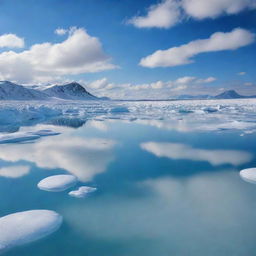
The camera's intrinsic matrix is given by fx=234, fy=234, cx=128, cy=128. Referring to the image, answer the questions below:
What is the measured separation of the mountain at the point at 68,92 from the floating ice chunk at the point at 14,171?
84.4 metres

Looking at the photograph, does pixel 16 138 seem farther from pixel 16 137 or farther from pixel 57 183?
pixel 57 183

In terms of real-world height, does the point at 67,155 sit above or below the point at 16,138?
below

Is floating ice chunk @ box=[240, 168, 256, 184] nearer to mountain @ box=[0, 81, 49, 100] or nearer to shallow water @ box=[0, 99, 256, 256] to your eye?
shallow water @ box=[0, 99, 256, 256]

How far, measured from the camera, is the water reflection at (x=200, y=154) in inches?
217

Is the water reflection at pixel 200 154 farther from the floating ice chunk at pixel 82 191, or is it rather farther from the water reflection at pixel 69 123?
the water reflection at pixel 69 123

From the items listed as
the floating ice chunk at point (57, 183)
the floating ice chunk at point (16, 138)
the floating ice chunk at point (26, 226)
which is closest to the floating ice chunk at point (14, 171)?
the floating ice chunk at point (57, 183)

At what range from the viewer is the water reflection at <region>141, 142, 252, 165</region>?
5.52 m

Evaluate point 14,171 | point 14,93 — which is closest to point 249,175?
point 14,171

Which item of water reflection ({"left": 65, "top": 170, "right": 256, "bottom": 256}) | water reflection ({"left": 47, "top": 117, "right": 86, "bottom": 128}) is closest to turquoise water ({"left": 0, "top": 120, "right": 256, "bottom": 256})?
water reflection ({"left": 65, "top": 170, "right": 256, "bottom": 256})

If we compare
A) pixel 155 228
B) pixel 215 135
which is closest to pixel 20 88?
pixel 215 135

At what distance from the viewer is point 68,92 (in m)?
104

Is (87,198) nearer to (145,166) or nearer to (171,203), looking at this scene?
→ (171,203)

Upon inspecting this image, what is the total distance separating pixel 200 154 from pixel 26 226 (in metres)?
4.71

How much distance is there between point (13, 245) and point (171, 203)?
202cm
